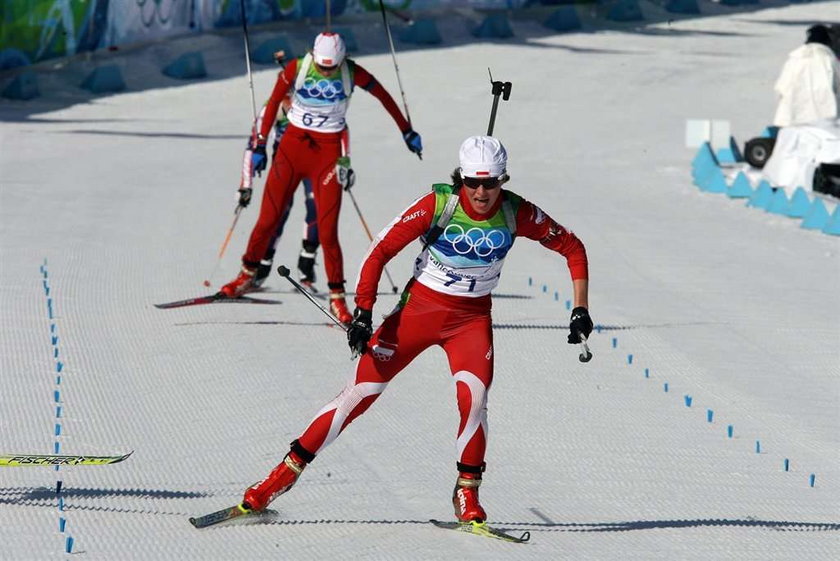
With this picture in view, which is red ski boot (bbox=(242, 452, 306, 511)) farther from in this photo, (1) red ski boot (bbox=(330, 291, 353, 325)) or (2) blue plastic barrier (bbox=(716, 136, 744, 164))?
(2) blue plastic barrier (bbox=(716, 136, 744, 164))

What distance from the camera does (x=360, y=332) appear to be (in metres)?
7.51

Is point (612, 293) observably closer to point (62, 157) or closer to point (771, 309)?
point (771, 309)

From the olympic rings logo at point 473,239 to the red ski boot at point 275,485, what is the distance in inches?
45.7

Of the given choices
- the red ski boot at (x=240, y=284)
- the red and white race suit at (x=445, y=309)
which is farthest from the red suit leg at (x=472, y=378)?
the red ski boot at (x=240, y=284)

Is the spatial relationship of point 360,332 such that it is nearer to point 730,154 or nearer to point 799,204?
point 799,204

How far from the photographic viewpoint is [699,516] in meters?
8.54

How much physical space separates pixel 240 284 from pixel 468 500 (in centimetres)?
583

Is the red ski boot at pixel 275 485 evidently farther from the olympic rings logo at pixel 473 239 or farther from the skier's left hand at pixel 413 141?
the skier's left hand at pixel 413 141

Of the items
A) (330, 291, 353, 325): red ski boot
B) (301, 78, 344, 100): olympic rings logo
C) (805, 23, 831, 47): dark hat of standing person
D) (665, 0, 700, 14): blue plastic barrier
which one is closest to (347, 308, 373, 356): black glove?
(330, 291, 353, 325): red ski boot

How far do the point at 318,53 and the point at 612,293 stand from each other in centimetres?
378

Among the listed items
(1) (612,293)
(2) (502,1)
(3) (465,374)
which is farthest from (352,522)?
(2) (502,1)

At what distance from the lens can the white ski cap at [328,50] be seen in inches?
483

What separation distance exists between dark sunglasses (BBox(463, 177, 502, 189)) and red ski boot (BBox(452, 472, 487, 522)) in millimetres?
1292

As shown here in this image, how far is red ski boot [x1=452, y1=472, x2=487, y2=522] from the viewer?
25.5 feet
